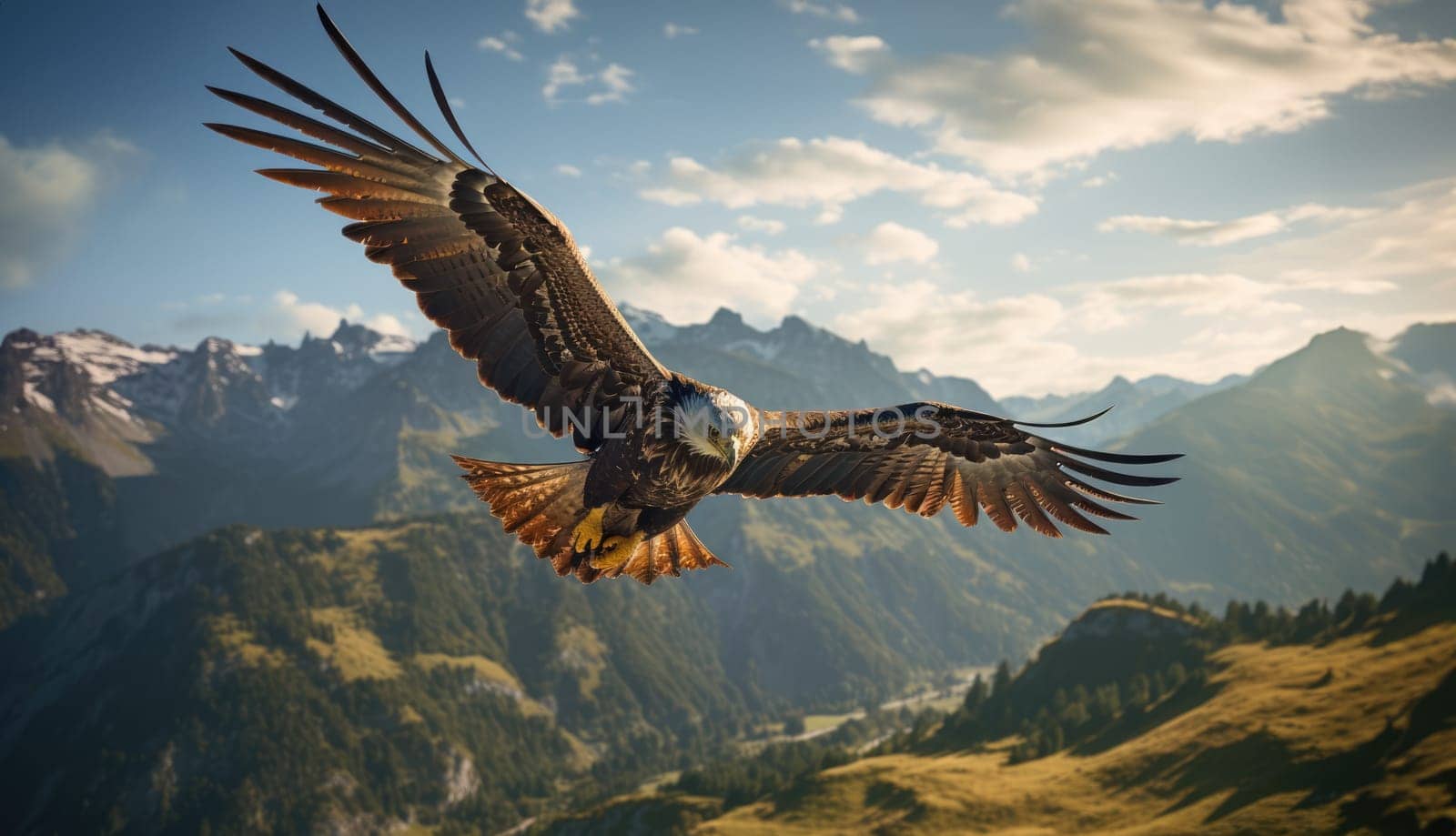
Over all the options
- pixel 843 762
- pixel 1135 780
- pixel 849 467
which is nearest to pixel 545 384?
pixel 849 467

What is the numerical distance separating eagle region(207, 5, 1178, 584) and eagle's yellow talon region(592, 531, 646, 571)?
22 mm

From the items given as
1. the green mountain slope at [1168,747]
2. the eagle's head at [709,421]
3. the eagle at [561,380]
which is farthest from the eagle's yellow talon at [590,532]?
the green mountain slope at [1168,747]

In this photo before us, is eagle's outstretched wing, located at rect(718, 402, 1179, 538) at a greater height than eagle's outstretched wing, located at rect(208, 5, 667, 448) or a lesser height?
lesser

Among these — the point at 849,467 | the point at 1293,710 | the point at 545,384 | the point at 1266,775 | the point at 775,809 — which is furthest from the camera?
the point at 775,809

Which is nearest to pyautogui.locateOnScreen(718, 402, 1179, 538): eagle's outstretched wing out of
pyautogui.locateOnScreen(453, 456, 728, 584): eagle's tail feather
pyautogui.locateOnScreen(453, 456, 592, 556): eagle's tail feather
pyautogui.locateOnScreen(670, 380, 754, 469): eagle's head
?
pyautogui.locateOnScreen(670, 380, 754, 469): eagle's head

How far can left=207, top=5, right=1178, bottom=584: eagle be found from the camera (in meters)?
10.1

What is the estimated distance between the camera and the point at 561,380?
1148 cm

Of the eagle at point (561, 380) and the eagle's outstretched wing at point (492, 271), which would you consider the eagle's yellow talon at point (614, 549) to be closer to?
the eagle at point (561, 380)

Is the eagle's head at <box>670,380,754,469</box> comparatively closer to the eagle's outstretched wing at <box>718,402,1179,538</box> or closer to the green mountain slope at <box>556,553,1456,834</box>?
the eagle's outstretched wing at <box>718,402,1179,538</box>

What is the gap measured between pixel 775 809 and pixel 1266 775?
2393 inches

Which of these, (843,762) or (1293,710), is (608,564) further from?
(843,762)

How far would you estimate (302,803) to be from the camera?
198 meters

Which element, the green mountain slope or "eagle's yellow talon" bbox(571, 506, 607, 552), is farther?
the green mountain slope

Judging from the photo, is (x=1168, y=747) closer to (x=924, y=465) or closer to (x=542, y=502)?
(x=924, y=465)
